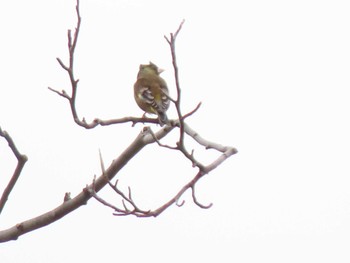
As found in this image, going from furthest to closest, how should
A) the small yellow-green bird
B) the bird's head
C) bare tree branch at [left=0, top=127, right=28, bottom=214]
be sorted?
the bird's head
the small yellow-green bird
bare tree branch at [left=0, top=127, right=28, bottom=214]

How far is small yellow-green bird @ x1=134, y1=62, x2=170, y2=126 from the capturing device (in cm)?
921

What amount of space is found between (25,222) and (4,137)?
0.64 metres

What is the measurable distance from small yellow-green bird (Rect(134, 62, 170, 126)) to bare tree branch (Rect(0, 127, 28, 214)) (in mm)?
4988

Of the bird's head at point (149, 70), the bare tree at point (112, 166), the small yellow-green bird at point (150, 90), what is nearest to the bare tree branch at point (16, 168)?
the bare tree at point (112, 166)

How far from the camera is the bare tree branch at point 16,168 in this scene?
3.65 m

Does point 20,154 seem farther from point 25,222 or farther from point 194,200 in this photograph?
point 194,200

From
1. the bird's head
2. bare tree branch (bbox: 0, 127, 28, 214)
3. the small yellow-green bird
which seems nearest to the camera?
bare tree branch (bbox: 0, 127, 28, 214)

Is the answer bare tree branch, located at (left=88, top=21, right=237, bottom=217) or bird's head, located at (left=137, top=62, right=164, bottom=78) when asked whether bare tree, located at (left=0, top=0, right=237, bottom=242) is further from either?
bird's head, located at (left=137, top=62, right=164, bottom=78)

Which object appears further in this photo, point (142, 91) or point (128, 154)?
point (142, 91)

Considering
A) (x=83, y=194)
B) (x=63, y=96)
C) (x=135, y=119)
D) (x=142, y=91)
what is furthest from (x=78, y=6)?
(x=142, y=91)

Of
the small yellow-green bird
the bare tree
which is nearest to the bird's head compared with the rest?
the small yellow-green bird

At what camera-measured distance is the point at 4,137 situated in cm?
364

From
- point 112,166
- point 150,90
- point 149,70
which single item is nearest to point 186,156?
point 112,166

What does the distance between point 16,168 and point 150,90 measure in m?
6.15
